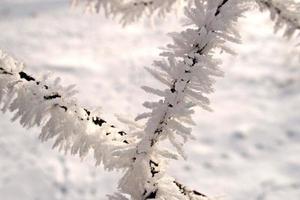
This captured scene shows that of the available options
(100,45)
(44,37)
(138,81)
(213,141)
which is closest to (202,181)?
(213,141)

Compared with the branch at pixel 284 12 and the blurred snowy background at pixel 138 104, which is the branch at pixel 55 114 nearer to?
the branch at pixel 284 12

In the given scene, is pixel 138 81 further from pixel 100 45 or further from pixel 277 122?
pixel 277 122

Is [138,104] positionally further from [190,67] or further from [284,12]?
[190,67]

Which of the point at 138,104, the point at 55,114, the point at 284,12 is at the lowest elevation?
the point at 55,114

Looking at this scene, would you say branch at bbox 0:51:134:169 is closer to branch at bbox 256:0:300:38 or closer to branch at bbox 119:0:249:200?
branch at bbox 119:0:249:200

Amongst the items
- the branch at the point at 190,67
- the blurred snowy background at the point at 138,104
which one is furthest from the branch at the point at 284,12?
the blurred snowy background at the point at 138,104

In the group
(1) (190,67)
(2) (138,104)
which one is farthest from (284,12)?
(2) (138,104)
